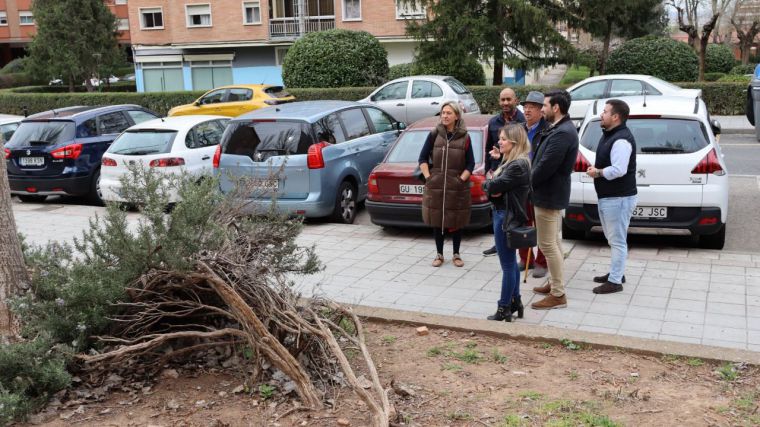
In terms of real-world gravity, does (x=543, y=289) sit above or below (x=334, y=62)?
below

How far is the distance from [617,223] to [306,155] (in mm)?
4530

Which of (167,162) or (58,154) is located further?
(58,154)

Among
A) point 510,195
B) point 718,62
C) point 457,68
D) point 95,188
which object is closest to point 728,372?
point 510,195

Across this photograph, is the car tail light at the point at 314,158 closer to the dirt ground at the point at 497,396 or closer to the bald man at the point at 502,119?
the bald man at the point at 502,119

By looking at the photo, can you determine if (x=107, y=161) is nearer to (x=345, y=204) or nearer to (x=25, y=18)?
(x=345, y=204)

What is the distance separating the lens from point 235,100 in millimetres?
21828

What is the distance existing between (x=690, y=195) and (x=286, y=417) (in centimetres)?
534

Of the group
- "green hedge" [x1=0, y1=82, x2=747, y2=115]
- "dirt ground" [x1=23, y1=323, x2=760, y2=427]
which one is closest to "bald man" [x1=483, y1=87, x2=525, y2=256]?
"dirt ground" [x1=23, y1=323, x2=760, y2=427]

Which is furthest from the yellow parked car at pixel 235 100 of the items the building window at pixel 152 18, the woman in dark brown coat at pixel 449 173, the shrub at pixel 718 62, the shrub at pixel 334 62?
the building window at pixel 152 18

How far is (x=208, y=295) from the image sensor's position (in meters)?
5.23

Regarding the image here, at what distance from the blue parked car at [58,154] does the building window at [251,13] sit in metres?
28.6

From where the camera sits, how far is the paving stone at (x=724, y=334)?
5.69m

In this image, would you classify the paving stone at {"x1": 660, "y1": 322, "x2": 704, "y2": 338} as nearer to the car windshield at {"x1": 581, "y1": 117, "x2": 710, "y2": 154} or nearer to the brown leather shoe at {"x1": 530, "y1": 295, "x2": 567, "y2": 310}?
the brown leather shoe at {"x1": 530, "y1": 295, "x2": 567, "y2": 310}

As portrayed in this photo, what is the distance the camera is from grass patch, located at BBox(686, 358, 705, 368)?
504 cm
